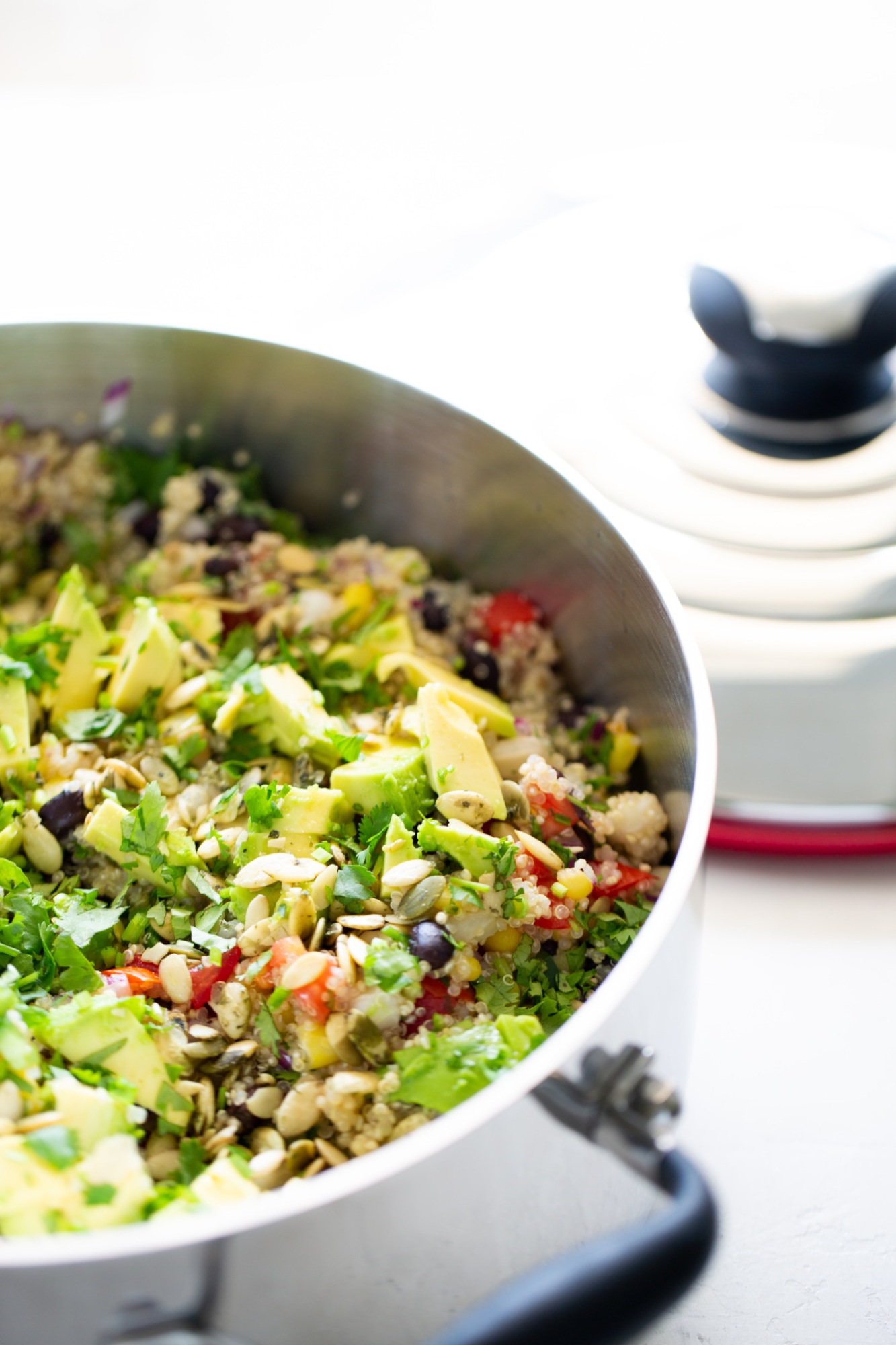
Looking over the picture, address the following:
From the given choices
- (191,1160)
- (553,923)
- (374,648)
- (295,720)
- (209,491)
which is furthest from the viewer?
(209,491)

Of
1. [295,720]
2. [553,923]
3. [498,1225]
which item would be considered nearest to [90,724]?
[295,720]

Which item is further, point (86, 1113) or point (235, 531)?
point (235, 531)

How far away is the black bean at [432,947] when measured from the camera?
64 cm

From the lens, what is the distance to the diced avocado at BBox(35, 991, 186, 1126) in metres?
0.60

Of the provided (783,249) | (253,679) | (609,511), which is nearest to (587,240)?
(783,249)

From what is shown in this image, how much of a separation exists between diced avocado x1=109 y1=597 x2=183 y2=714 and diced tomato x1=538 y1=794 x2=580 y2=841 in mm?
313

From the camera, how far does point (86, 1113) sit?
557 millimetres

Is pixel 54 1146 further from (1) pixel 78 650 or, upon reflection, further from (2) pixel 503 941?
(1) pixel 78 650

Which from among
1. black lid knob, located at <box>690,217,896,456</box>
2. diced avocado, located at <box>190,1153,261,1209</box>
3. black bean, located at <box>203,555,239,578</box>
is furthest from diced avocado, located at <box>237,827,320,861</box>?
black lid knob, located at <box>690,217,896,456</box>

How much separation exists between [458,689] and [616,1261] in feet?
1.45

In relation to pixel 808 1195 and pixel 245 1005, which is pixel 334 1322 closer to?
pixel 245 1005

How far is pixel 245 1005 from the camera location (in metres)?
0.65

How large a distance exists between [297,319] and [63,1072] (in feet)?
3.15

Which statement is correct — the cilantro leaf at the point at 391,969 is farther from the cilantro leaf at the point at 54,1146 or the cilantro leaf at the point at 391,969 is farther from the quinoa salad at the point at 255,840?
the cilantro leaf at the point at 54,1146
